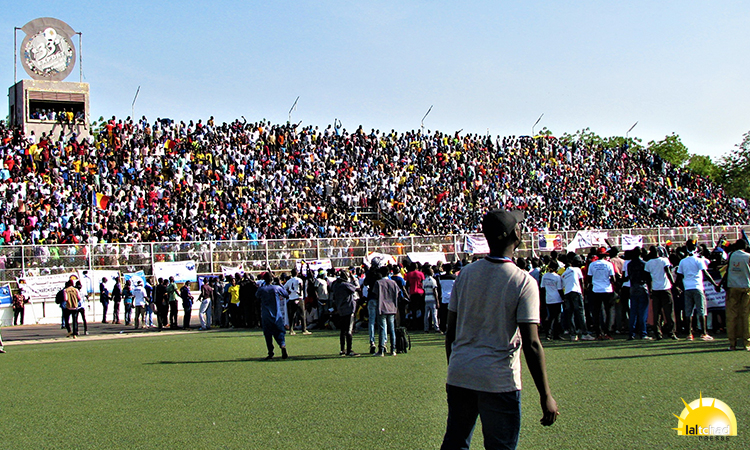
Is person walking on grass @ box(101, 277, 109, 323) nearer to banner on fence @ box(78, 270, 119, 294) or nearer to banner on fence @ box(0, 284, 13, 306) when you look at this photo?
banner on fence @ box(78, 270, 119, 294)

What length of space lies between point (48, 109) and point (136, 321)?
61.9 ft

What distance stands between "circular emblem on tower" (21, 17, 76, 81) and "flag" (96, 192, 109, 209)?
11.3 meters

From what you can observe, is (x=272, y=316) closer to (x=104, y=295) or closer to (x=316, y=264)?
(x=104, y=295)

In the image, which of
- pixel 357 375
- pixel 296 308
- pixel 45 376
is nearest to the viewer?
pixel 357 375

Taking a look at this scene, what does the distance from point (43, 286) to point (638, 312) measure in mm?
20080

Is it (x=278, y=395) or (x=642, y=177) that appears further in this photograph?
(x=642, y=177)

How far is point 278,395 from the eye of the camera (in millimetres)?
9656

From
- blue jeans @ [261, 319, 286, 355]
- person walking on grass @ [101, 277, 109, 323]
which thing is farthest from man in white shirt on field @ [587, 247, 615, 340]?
person walking on grass @ [101, 277, 109, 323]

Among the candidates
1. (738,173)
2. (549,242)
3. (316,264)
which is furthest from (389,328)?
(738,173)

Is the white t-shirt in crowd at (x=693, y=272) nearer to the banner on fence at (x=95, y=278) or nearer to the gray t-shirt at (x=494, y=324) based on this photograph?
the gray t-shirt at (x=494, y=324)

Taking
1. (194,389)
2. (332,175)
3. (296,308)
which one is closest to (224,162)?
(332,175)

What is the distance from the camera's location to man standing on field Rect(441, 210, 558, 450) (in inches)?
164

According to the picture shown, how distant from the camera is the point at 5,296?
2570cm

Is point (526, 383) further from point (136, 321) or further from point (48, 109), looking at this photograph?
point (48, 109)
